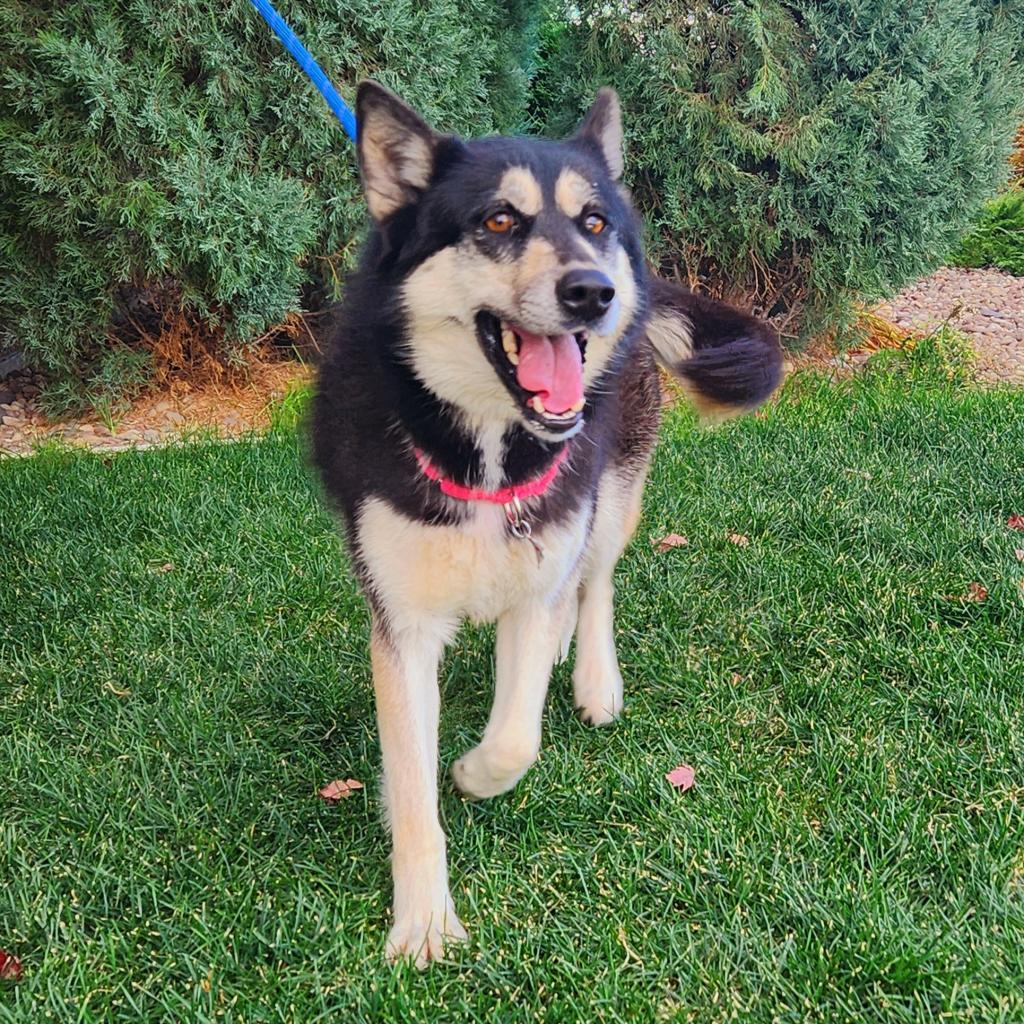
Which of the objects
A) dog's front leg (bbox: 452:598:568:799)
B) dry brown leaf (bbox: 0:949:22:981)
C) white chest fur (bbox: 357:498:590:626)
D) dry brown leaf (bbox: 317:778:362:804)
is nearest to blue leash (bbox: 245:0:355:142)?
white chest fur (bbox: 357:498:590:626)

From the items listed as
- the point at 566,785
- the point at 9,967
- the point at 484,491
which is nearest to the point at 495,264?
the point at 484,491

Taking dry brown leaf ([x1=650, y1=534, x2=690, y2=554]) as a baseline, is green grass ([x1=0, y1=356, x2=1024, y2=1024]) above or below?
above

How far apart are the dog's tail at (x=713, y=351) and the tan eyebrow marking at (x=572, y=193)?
0.86 meters

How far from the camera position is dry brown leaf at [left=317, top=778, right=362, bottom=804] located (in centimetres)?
262

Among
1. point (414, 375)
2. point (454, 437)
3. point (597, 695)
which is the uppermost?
point (414, 375)

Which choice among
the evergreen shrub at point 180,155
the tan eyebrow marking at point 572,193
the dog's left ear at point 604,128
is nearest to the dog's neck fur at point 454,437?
the tan eyebrow marking at point 572,193

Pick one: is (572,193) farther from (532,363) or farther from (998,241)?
(998,241)

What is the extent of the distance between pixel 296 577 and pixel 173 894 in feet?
5.51

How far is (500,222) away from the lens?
2.23 metres

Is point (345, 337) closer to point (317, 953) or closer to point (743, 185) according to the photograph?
point (317, 953)

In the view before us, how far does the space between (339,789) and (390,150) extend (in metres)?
1.61

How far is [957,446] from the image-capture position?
496cm

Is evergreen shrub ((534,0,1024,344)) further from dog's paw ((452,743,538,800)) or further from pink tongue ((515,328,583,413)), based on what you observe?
dog's paw ((452,743,538,800))

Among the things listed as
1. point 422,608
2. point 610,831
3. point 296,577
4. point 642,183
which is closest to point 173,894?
point 422,608
